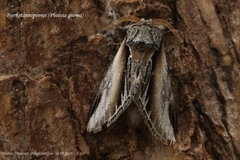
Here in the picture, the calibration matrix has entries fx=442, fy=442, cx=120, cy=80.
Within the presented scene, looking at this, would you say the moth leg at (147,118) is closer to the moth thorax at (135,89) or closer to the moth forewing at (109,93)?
the moth thorax at (135,89)

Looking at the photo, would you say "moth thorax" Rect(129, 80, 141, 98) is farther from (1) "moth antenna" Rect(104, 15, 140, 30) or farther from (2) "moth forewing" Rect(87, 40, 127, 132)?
(1) "moth antenna" Rect(104, 15, 140, 30)

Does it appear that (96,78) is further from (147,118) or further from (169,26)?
(169,26)

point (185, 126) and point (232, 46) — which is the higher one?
point (232, 46)

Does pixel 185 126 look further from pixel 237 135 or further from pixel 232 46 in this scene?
pixel 232 46

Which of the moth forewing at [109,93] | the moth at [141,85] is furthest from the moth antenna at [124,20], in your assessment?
the moth forewing at [109,93]

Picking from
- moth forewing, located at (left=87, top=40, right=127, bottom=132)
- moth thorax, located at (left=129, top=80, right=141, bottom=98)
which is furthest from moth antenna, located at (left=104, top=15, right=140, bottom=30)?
moth thorax, located at (left=129, top=80, right=141, bottom=98)

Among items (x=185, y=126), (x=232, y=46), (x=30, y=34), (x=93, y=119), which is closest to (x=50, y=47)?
(x=30, y=34)

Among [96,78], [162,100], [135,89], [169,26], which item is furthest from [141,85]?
[169,26]
